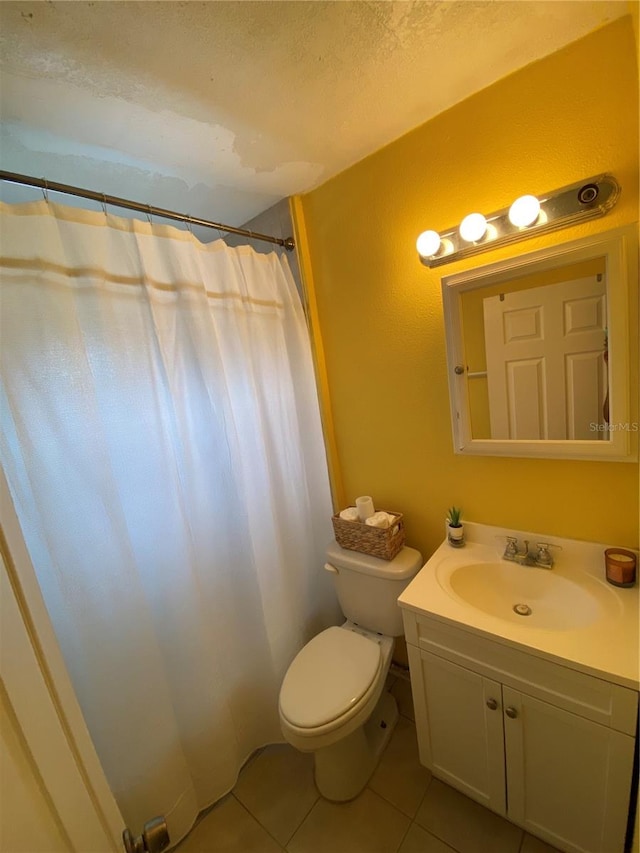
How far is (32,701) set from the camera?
470 mm

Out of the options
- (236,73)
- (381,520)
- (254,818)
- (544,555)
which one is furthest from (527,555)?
(236,73)

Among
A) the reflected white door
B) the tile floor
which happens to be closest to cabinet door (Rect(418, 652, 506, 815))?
the tile floor

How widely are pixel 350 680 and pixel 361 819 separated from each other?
49cm

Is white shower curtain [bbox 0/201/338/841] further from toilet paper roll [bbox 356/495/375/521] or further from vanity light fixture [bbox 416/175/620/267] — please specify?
vanity light fixture [bbox 416/175/620/267]

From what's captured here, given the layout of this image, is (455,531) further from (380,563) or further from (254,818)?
(254,818)

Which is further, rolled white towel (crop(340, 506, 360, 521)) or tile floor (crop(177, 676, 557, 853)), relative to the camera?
rolled white towel (crop(340, 506, 360, 521))

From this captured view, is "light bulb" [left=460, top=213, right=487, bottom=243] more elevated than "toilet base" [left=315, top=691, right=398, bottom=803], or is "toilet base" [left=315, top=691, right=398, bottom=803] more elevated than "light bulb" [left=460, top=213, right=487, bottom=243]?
"light bulb" [left=460, top=213, right=487, bottom=243]

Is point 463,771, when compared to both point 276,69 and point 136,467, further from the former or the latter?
point 276,69

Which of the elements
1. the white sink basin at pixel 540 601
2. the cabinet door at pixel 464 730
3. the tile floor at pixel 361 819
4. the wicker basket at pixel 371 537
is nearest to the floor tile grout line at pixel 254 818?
the tile floor at pixel 361 819

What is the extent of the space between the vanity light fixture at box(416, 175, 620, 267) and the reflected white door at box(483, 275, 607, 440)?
0.17 m

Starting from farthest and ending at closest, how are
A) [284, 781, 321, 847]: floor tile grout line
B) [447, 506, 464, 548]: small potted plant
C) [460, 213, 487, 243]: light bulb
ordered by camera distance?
[447, 506, 464, 548]: small potted plant
[284, 781, 321, 847]: floor tile grout line
[460, 213, 487, 243]: light bulb

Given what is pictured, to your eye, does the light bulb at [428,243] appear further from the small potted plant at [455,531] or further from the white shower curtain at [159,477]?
the small potted plant at [455,531]

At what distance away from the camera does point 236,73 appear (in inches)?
32.7

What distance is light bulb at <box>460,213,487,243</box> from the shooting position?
1022 millimetres
